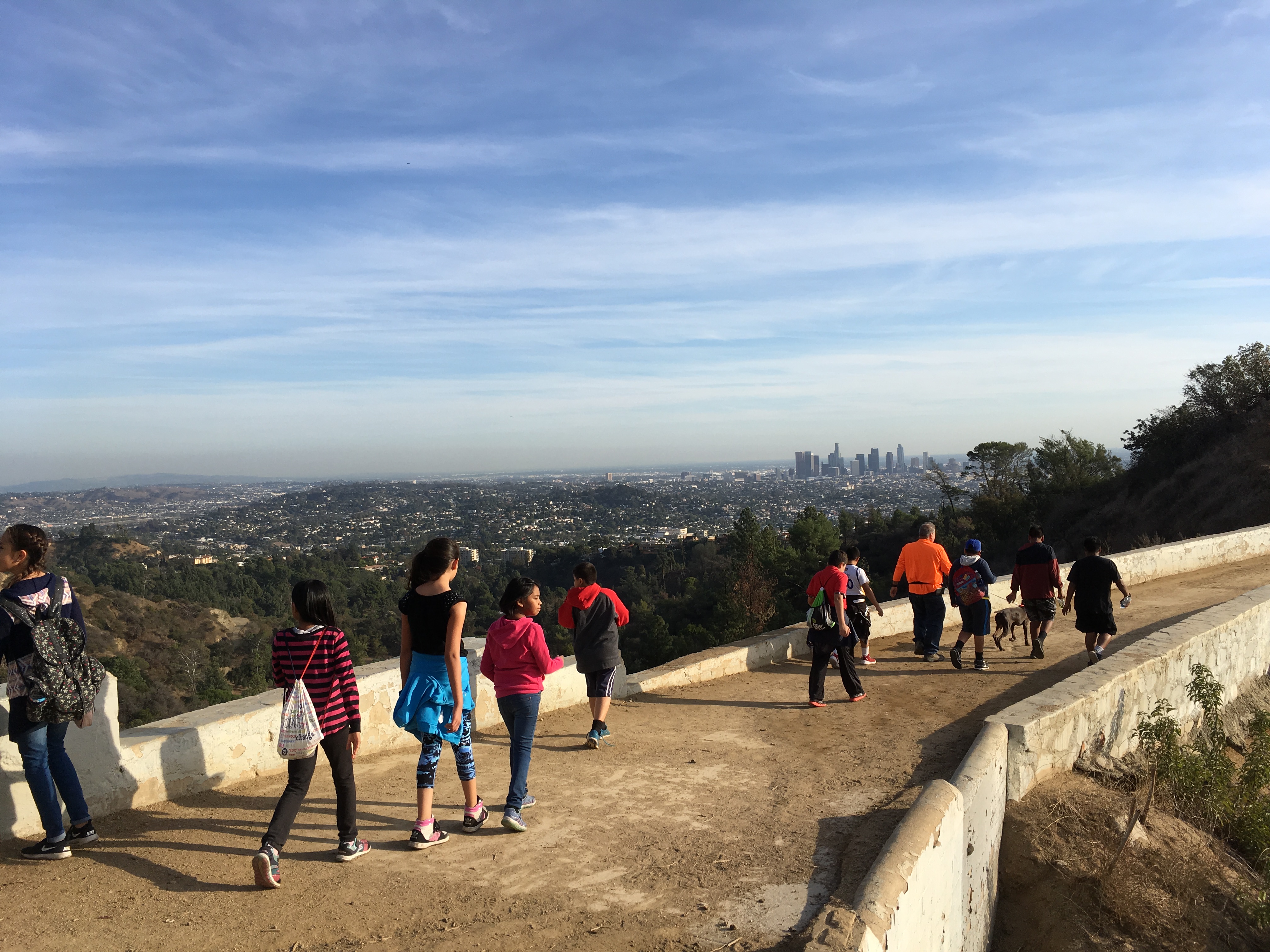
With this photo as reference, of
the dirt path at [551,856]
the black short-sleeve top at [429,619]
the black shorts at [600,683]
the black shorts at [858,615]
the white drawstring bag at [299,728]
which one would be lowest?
the dirt path at [551,856]

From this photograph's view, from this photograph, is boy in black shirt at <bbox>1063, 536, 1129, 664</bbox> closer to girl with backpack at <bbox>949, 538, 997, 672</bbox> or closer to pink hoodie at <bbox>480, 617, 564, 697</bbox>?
girl with backpack at <bbox>949, 538, 997, 672</bbox>

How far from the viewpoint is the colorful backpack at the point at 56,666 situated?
150 inches

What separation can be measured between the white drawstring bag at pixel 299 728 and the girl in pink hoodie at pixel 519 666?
101 centimetres

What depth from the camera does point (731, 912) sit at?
351 centimetres

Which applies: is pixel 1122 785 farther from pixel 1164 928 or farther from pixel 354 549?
pixel 354 549

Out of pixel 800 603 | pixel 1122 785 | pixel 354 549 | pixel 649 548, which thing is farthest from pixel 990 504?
pixel 354 549

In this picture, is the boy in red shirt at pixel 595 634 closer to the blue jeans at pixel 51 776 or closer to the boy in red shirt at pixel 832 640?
the boy in red shirt at pixel 832 640

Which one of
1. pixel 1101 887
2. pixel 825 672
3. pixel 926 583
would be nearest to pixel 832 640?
pixel 825 672

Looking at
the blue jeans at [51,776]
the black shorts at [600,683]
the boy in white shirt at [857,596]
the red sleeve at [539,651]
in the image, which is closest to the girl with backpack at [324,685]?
the blue jeans at [51,776]

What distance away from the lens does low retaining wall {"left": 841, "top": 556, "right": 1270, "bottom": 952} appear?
3480 mm

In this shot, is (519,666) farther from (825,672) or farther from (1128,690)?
(1128,690)

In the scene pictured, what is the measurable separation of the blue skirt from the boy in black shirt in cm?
650

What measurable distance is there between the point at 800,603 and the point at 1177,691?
33.0 meters

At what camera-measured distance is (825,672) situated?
699cm
